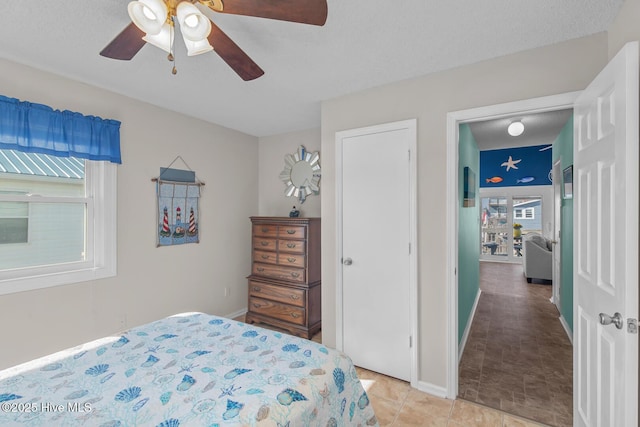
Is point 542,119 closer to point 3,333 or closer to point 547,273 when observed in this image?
point 547,273

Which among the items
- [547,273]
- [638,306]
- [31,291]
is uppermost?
[638,306]

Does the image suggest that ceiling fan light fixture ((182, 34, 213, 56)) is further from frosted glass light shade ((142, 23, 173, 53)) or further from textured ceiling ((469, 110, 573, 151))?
textured ceiling ((469, 110, 573, 151))

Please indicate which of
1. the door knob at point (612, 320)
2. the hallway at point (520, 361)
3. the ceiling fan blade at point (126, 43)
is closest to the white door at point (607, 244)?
the door knob at point (612, 320)

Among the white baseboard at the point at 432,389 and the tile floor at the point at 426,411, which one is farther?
the white baseboard at the point at 432,389

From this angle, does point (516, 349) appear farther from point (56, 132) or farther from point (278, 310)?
point (56, 132)

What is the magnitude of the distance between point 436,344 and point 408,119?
68.8 inches

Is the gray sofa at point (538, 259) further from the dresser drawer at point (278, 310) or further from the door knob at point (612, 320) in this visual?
the door knob at point (612, 320)

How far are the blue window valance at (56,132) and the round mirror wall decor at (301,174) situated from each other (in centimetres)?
193

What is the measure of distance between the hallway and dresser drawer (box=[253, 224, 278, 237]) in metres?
2.27

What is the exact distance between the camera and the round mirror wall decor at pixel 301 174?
12.7ft

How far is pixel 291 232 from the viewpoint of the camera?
3.41m

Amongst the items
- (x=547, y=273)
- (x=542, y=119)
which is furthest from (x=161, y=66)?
(x=547, y=273)

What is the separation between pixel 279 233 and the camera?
350 centimetres

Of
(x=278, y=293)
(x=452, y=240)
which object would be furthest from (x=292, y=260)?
(x=452, y=240)
